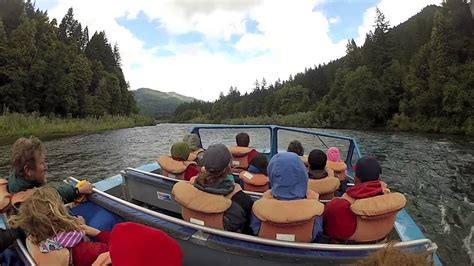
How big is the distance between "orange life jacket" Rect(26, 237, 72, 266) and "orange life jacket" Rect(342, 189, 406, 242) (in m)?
2.12

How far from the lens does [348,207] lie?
116 inches

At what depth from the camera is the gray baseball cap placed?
2.94m

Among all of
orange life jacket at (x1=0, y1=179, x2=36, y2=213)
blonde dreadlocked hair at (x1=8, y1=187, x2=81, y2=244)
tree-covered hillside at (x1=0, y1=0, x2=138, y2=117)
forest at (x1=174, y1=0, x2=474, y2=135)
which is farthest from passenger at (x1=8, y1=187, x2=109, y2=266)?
tree-covered hillside at (x1=0, y1=0, x2=138, y2=117)

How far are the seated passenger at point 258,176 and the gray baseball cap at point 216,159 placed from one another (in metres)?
1.18

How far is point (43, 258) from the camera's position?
2.30 meters

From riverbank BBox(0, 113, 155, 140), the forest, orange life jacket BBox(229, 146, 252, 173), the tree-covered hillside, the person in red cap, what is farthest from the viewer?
the tree-covered hillside

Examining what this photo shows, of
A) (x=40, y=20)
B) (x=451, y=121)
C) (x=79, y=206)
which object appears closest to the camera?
(x=79, y=206)

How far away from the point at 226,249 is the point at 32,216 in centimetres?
134

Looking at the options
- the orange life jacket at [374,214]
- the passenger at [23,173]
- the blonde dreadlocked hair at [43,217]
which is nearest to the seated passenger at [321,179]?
the orange life jacket at [374,214]

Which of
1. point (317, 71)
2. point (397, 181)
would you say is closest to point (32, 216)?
point (397, 181)

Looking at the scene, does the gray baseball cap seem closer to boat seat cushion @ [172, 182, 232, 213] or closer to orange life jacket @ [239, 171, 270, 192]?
boat seat cushion @ [172, 182, 232, 213]

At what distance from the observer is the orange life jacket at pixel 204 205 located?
2895mm

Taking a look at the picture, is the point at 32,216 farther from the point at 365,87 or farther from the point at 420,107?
the point at 365,87

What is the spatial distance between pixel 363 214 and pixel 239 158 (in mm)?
2999
